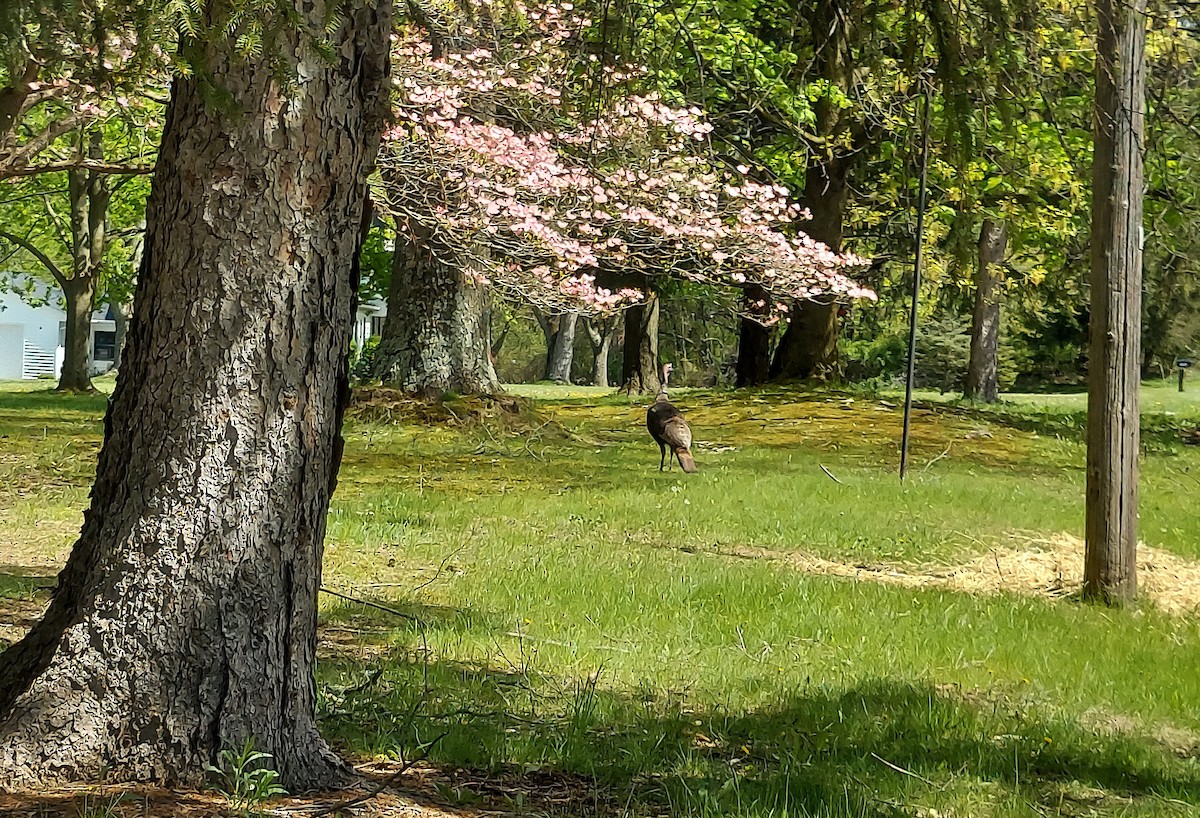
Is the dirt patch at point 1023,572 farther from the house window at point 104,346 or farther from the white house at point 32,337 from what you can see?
the house window at point 104,346

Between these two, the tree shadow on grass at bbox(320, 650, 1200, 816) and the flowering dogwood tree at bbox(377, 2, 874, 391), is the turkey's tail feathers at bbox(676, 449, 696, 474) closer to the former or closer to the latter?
the flowering dogwood tree at bbox(377, 2, 874, 391)

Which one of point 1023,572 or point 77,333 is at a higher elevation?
point 77,333

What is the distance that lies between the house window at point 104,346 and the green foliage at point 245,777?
6055cm

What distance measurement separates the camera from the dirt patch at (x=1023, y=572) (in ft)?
26.5

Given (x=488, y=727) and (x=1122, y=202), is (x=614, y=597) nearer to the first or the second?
(x=488, y=727)

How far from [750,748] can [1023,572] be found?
16.0ft

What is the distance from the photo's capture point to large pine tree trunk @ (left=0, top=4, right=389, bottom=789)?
3355 mm

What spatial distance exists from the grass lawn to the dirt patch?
0.12 feet

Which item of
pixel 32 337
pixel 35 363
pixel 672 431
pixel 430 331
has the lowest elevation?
pixel 672 431

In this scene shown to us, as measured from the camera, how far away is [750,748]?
4445 mm

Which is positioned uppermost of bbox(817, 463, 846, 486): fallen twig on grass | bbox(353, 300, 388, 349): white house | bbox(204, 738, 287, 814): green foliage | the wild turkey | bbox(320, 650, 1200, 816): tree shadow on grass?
bbox(353, 300, 388, 349): white house

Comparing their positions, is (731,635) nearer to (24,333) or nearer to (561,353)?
(561,353)

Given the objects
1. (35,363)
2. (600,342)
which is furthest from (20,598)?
(35,363)

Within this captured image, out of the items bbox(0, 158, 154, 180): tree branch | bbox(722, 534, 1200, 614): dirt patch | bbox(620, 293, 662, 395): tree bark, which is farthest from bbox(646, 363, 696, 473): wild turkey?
bbox(620, 293, 662, 395): tree bark
